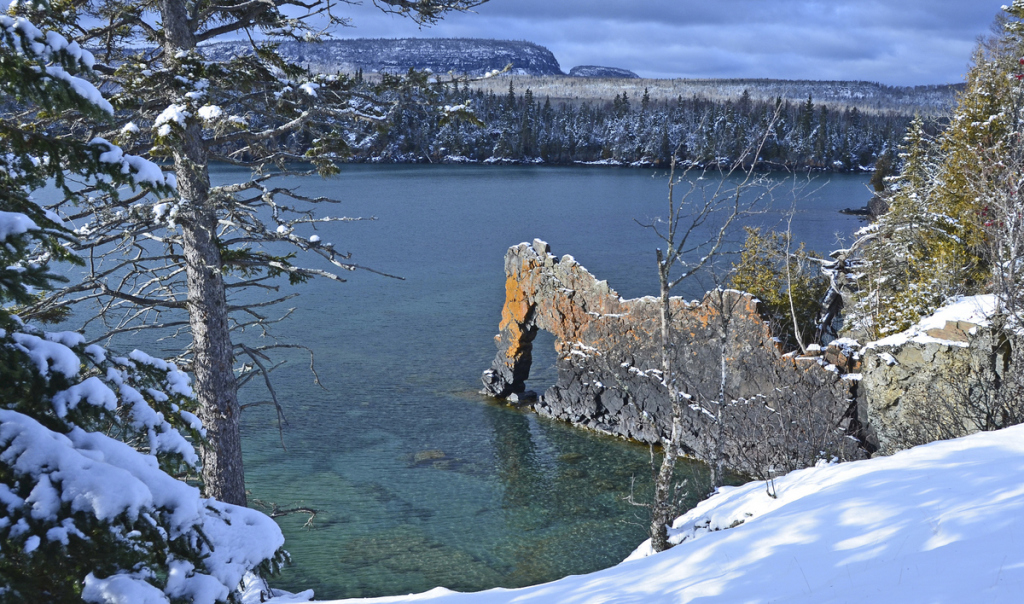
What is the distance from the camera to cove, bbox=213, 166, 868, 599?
1488 centimetres

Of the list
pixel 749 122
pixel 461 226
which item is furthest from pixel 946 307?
pixel 749 122

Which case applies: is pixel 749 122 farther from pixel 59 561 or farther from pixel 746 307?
pixel 59 561

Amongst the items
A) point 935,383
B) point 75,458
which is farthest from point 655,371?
point 75,458

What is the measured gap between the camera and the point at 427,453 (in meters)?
→ 20.5

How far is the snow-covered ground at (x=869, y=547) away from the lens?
4.87 metres

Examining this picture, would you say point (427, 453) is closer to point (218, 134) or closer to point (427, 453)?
point (427, 453)

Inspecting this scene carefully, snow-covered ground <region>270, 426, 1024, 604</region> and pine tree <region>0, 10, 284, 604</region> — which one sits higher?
pine tree <region>0, 10, 284, 604</region>

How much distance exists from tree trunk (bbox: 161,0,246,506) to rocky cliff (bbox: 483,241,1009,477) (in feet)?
23.7

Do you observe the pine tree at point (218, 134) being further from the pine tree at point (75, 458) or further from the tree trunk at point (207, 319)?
the pine tree at point (75, 458)

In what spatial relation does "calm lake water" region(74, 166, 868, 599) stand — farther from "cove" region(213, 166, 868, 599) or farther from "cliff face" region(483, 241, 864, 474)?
"cliff face" region(483, 241, 864, 474)

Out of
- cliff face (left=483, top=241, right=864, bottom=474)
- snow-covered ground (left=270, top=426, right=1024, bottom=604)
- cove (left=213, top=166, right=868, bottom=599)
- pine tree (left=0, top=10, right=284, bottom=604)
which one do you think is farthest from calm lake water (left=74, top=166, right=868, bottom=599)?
pine tree (left=0, top=10, right=284, bottom=604)

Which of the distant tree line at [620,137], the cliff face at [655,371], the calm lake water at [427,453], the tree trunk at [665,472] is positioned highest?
the distant tree line at [620,137]

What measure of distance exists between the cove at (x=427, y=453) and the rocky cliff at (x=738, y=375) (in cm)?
133

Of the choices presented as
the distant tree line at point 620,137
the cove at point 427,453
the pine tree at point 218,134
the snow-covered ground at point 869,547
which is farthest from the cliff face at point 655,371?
the distant tree line at point 620,137
